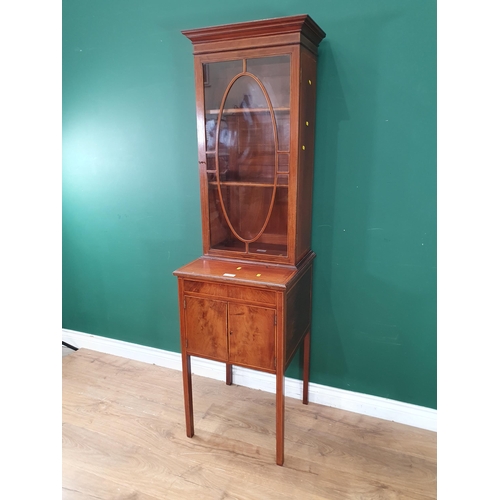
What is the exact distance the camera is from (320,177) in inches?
75.1

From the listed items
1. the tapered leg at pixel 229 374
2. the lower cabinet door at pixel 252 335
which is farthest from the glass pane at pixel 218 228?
the tapered leg at pixel 229 374

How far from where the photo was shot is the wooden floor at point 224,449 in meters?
1.61

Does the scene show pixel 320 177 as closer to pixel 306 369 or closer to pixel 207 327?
pixel 207 327

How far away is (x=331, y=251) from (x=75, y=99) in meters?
1.83

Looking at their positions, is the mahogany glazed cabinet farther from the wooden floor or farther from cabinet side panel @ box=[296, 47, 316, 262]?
the wooden floor

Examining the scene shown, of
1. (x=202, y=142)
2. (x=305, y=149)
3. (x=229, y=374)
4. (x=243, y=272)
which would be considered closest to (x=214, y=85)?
(x=202, y=142)

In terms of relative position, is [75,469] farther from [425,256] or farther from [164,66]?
[164,66]

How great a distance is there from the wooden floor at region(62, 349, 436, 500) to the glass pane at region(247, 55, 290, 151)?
1384mm

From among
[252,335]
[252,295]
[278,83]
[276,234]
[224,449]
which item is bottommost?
[224,449]

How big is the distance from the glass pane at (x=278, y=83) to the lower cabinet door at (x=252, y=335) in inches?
28.4

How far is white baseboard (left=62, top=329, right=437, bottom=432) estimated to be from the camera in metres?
1.96

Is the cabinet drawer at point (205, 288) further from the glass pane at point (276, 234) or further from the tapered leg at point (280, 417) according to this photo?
the tapered leg at point (280, 417)

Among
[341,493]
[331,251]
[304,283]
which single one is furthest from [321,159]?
[341,493]

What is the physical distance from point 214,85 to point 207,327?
1087 mm
